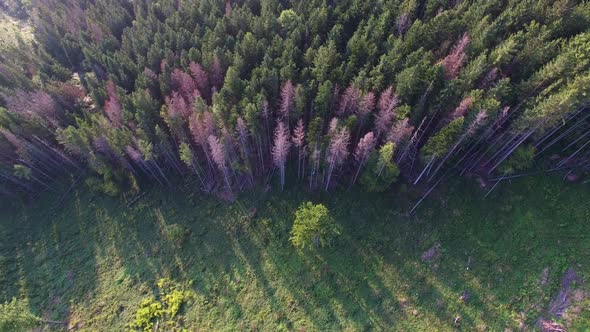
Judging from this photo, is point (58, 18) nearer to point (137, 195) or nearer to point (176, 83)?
point (176, 83)

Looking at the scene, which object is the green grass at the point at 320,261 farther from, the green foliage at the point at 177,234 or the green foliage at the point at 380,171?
the green foliage at the point at 380,171

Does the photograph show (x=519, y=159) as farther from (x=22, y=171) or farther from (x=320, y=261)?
(x=22, y=171)

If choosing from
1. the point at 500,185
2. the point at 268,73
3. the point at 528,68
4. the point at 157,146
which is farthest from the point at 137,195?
the point at 528,68

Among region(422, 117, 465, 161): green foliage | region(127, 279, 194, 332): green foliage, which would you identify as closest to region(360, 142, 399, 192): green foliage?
region(422, 117, 465, 161): green foliage

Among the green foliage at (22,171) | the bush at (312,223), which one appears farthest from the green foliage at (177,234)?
the green foliage at (22,171)

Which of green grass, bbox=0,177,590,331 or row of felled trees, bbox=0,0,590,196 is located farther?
row of felled trees, bbox=0,0,590,196

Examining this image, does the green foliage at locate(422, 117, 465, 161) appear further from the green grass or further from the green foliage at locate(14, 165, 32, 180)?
the green foliage at locate(14, 165, 32, 180)
